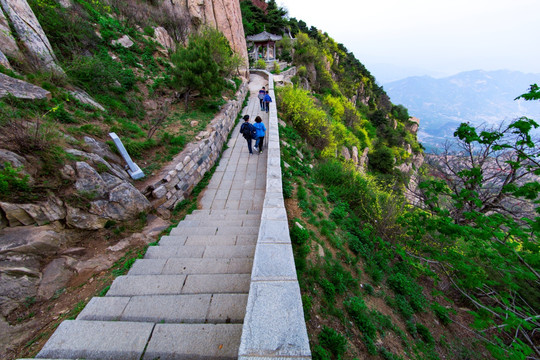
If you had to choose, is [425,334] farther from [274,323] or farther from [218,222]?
[218,222]

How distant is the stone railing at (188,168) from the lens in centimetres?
497

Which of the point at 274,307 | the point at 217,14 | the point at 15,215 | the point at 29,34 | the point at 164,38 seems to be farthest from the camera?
the point at 217,14

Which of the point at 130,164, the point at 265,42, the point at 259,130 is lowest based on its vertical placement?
the point at 130,164

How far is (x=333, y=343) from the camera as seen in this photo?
2.67m

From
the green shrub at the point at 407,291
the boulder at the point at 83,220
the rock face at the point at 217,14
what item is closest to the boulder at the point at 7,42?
the boulder at the point at 83,220

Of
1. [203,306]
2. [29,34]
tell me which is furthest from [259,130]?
[29,34]

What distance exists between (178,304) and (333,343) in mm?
1998

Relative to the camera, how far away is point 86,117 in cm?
553

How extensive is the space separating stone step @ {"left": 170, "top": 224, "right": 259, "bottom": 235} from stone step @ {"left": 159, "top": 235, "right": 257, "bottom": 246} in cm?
15

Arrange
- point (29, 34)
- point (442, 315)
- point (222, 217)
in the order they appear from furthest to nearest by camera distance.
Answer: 1. point (29, 34)
2. point (222, 217)
3. point (442, 315)

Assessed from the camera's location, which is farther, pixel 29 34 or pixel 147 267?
pixel 29 34

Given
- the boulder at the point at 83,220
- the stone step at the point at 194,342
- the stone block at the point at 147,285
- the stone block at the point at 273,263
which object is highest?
the stone block at the point at 273,263

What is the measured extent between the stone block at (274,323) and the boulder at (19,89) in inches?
258

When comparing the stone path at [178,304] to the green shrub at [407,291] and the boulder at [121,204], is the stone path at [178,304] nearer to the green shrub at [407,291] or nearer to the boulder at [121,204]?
the boulder at [121,204]
